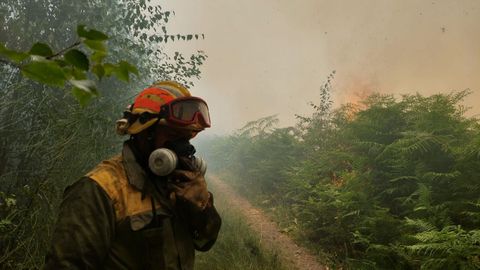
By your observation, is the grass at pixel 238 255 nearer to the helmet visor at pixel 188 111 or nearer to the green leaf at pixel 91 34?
the helmet visor at pixel 188 111

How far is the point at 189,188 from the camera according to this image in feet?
6.59

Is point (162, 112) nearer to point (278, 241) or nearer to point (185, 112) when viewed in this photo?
point (185, 112)

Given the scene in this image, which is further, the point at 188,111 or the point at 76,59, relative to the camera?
the point at 188,111

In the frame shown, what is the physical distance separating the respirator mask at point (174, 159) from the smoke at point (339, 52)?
13.2 meters

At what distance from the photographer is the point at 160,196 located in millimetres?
1974

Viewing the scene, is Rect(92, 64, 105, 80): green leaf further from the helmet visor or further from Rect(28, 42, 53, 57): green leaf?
the helmet visor

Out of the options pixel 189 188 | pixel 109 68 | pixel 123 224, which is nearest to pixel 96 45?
pixel 109 68

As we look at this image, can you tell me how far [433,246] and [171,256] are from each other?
3237 mm

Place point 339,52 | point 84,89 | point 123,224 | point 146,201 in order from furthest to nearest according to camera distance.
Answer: point 339,52 → point 146,201 → point 123,224 → point 84,89

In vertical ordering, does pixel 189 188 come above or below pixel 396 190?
below

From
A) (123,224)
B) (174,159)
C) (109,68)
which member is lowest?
(123,224)

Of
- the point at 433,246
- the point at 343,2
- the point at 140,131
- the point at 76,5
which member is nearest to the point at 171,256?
the point at 140,131

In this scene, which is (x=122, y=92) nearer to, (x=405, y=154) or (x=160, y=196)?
(x=405, y=154)

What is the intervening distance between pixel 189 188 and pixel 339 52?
1910 centimetres
